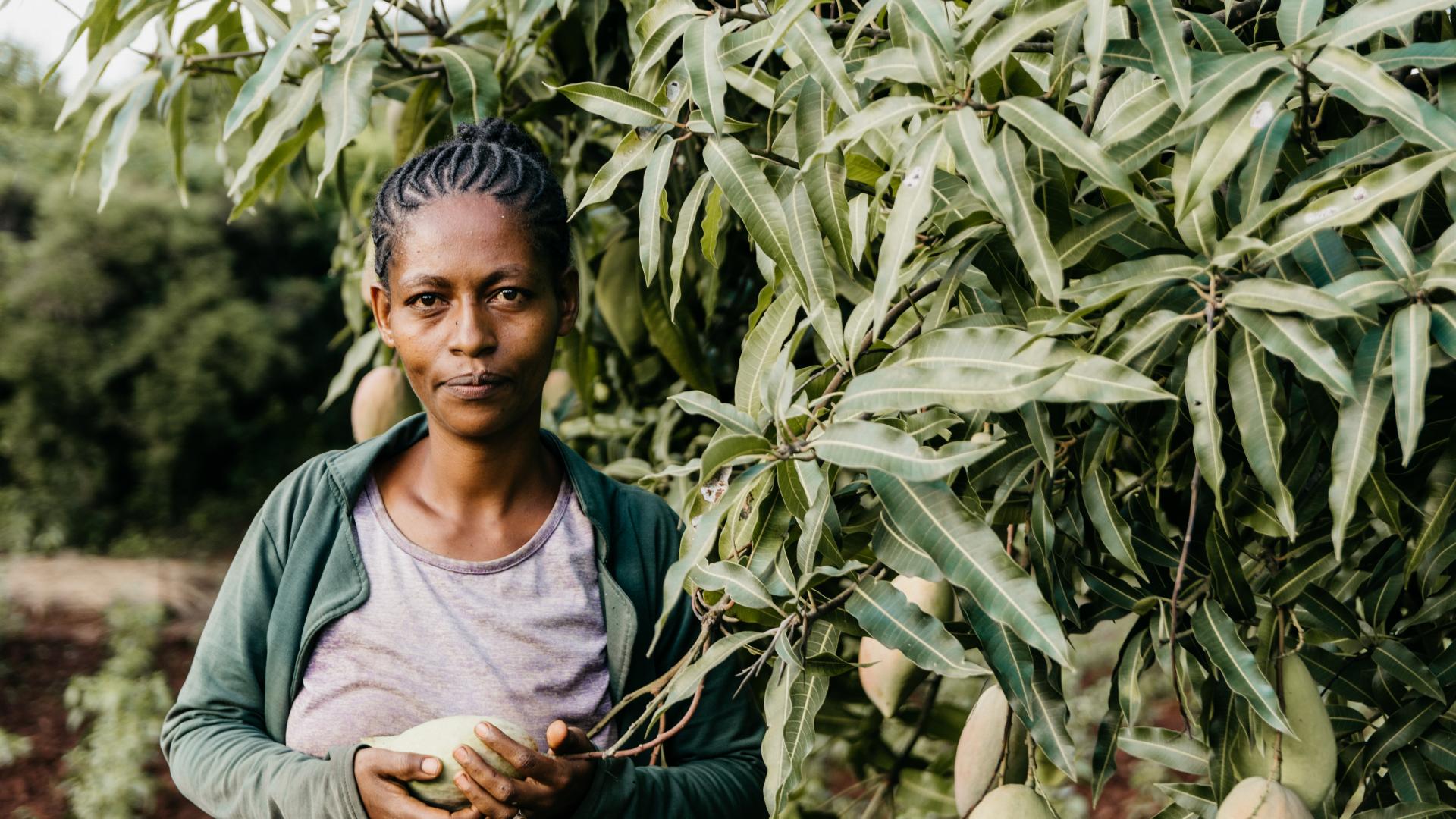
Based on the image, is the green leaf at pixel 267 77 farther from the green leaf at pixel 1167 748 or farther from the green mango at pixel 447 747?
the green leaf at pixel 1167 748

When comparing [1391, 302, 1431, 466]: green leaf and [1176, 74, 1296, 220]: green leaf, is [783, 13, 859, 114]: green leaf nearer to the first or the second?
[1176, 74, 1296, 220]: green leaf

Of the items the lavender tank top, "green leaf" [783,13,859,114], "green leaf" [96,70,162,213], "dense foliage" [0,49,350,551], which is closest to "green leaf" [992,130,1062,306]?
"green leaf" [783,13,859,114]

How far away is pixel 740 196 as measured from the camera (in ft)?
2.81

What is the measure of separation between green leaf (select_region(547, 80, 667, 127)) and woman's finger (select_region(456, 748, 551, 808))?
0.43 meters

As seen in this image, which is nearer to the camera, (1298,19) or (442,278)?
(1298,19)

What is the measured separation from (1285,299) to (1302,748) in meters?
0.33

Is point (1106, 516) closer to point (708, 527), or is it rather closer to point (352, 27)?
point (708, 527)

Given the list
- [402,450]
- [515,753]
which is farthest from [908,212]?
[402,450]

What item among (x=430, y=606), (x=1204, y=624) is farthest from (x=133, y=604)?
(x=1204, y=624)

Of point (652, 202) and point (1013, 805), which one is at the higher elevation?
point (652, 202)

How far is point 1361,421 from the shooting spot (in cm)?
73

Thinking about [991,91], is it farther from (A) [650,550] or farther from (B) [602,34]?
(B) [602,34]

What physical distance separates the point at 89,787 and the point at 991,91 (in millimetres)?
3597

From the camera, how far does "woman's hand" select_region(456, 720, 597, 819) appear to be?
83 centimetres
